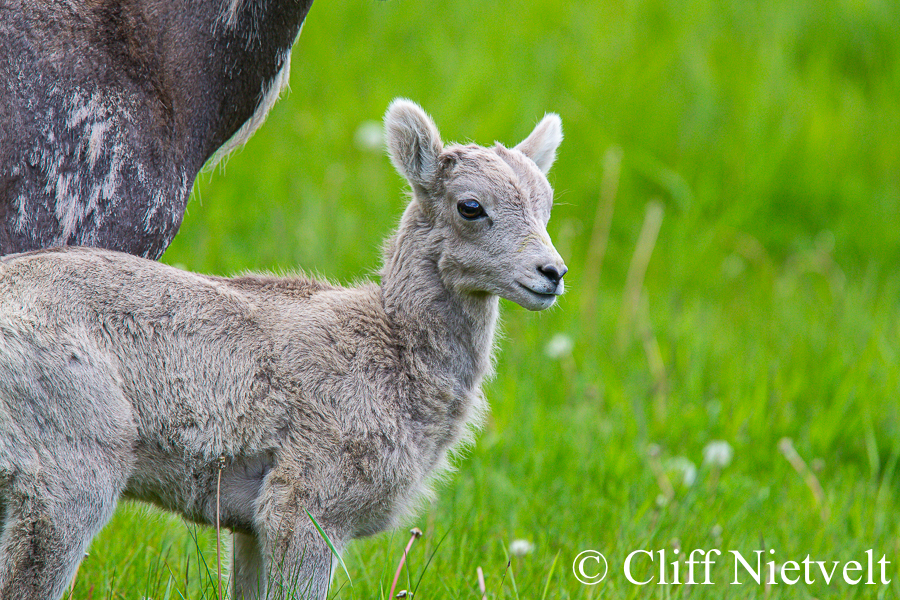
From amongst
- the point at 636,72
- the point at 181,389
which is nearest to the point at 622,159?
the point at 636,72

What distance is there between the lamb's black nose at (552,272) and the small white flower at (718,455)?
10.5 ft

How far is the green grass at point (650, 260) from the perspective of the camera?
5.63 meters

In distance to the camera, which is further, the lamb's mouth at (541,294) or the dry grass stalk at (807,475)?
the dry grass stalk at (807,475)

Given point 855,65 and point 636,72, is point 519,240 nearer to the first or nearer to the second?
point 636,72

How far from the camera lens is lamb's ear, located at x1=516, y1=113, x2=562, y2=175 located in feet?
15.0

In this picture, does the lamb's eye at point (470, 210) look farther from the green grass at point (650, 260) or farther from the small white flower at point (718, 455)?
the small white flower at point (718, 455)

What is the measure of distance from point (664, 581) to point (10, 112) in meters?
3.62

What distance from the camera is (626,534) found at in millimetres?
5594

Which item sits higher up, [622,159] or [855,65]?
[855,65]

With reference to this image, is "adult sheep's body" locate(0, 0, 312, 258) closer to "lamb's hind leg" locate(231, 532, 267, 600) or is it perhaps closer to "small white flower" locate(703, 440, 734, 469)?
"lamb's hind leg" locate(231, 532, 267, 600)

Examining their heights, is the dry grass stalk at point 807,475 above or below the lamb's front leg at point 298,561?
above

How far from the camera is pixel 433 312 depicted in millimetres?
4125

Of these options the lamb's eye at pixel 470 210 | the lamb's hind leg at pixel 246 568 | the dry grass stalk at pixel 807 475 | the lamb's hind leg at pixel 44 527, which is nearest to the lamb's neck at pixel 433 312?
the lamb's eye at pixel 470 210

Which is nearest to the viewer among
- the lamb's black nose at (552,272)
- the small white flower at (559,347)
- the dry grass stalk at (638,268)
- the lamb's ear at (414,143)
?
the lamb's black nose at (552,272)
